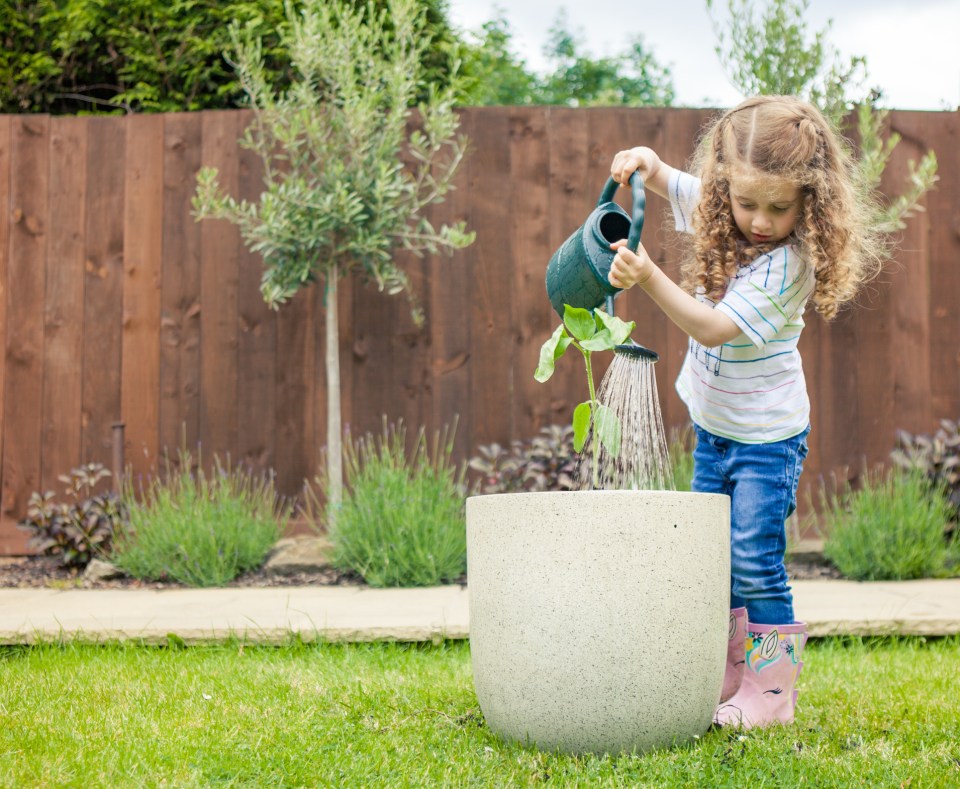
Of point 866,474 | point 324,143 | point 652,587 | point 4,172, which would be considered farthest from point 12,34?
point 652,587

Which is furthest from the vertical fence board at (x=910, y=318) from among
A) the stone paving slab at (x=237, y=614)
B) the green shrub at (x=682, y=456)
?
the stone paving slab at (x=237, y=614)

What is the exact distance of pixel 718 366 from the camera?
2158mm

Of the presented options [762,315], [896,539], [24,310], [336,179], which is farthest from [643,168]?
[24,310]

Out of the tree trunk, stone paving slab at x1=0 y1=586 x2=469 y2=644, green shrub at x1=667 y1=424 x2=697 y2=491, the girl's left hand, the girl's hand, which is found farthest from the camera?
the tree trunk

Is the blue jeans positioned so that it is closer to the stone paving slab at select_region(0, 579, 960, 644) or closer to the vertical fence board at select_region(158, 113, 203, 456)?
the stone paving slab at select_region(0, 579, 960, 644)

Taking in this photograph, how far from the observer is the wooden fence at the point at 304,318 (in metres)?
4.62

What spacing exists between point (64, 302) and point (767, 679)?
3.76 m

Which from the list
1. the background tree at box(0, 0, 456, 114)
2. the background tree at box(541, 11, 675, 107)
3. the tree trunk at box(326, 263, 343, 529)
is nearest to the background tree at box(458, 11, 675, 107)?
the background tree at box(541, 11, 675, 107)

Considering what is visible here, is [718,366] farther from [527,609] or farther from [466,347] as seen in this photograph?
[466,347]

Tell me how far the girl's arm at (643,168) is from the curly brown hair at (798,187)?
0.13 meters

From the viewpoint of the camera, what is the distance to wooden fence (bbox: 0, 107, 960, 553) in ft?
15.2

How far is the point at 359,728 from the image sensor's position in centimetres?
197

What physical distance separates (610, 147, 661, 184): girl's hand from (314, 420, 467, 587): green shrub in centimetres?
175

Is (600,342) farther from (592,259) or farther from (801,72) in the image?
(801,72)
